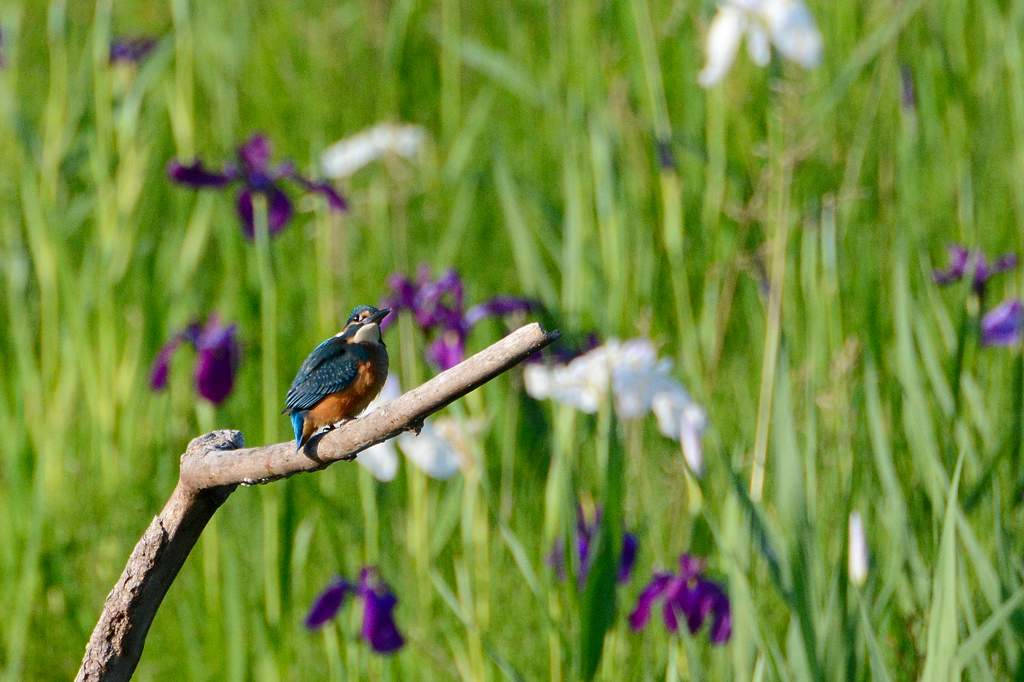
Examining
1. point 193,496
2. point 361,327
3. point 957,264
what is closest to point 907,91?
point 957,264

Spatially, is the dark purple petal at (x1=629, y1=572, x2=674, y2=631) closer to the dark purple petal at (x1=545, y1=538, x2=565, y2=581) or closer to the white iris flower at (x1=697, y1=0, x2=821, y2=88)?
the dark purple petal at (x1=545, y1=538, x2=565, y2=581)

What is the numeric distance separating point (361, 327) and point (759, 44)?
4.23 feet

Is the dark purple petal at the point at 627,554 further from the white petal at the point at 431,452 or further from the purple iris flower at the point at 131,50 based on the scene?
the purple iris flower at the point at 131,50

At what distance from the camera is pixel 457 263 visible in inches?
121

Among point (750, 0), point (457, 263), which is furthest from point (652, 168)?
point (750, 0)

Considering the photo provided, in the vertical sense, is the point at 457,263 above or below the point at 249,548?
above

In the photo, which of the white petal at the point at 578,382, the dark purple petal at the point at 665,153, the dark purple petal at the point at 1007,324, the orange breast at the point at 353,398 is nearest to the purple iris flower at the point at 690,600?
the white petal at the point at 578,382

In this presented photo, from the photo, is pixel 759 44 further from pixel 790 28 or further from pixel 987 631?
pixel 987 631

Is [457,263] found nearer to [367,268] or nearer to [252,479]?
[367,268]

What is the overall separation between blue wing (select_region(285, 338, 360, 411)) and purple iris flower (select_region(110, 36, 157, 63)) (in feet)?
6.71

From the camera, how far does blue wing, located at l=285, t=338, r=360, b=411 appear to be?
1.20 meters

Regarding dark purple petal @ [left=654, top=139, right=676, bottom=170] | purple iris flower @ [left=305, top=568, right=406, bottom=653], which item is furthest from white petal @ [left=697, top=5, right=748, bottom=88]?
purple iris flower @ [left=305, top=568, right=406, bottom=653]

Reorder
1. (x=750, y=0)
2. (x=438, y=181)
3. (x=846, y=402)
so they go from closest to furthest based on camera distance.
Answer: (x=846, y=402) → (x=750, y=0) → (x=438, y=181)

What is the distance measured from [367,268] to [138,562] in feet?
6.26
